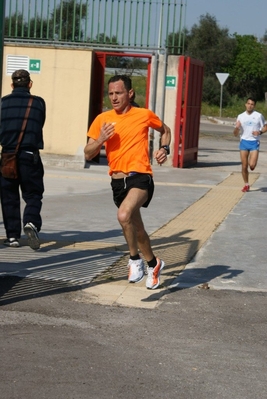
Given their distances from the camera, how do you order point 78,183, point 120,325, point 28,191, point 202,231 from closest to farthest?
1. point 120,325
2. point 28,191
3. point 202,231
4. point 78,183

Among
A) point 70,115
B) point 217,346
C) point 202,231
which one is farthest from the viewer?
point 70,115

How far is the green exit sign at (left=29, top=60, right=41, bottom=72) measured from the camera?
1892 cm

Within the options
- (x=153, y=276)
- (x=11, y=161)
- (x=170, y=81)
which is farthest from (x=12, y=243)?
(x=170, y=81)

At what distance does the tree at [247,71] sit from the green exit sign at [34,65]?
180 feet

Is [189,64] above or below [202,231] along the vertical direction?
above

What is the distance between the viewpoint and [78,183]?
635 inches

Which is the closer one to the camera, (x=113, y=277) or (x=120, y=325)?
(x=120, y=325)

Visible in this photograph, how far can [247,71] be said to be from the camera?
242 ft

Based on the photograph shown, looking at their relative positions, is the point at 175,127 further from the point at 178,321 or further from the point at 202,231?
the point at 178,321

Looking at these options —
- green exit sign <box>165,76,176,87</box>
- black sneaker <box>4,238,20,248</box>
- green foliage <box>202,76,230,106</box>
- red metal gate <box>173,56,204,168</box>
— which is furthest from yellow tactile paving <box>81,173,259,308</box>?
green foliage <box>202,76,230,106</box>

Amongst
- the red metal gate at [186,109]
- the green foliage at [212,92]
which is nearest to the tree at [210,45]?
the green foliage at [212,92]

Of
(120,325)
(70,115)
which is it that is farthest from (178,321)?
(70,115)

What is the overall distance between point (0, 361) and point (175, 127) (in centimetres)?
1464

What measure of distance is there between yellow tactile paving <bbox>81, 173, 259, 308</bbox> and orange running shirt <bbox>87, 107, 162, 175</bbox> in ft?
3.38
